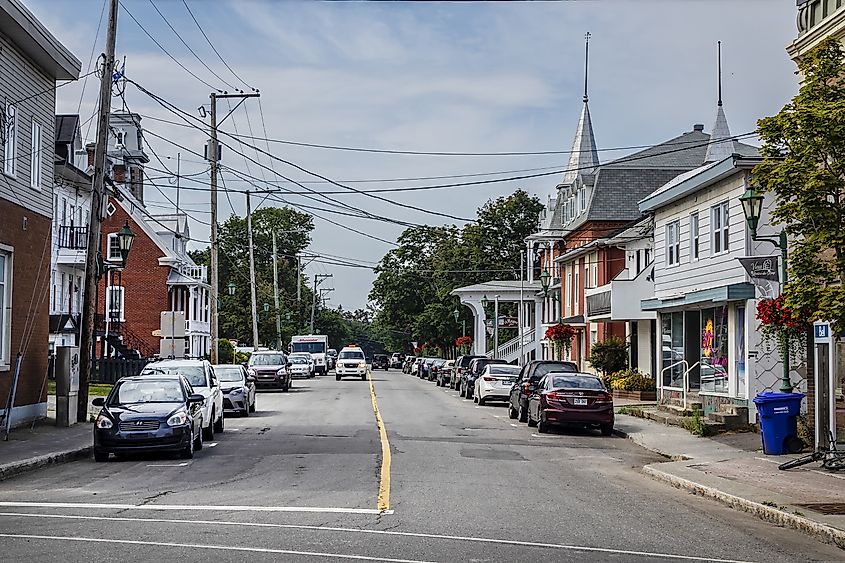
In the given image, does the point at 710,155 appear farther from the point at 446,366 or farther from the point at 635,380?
the point at 446,366

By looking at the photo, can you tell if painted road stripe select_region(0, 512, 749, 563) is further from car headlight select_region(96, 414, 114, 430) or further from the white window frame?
the white window frame

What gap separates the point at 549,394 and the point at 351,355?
4140cm

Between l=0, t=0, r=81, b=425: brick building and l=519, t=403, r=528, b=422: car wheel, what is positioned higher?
l=0, t=0, r=81, b=425: brick building

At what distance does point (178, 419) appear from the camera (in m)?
19.3

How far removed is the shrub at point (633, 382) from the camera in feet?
127

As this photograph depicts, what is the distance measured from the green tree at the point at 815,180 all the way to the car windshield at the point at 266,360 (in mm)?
36239

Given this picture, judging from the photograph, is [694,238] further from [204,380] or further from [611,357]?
[204,380]

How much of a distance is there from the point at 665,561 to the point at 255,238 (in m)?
98.9

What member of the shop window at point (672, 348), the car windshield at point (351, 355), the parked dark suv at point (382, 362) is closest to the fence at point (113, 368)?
the car windshield at point (351, 355)

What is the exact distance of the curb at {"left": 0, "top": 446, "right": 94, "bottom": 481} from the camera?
17094mm

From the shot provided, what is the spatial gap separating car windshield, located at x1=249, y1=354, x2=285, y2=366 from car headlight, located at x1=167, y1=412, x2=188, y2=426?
29363mm

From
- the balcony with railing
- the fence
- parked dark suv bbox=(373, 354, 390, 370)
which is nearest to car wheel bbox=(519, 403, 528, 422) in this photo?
the fence

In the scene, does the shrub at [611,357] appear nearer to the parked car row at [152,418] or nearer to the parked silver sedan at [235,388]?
the parked silver sedan at [235,388]

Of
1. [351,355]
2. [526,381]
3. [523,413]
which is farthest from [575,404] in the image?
[351,355]
